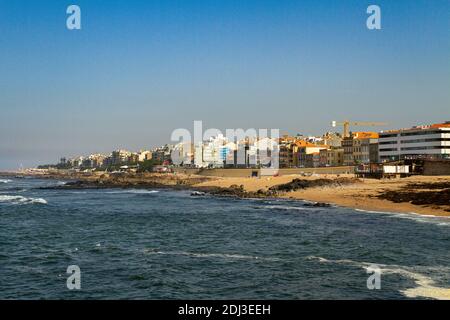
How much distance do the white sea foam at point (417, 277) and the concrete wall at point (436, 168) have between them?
Answer: 55317mm

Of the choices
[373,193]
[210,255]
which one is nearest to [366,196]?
[373,193]

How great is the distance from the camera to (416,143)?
103 m

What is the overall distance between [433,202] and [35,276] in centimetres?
3670

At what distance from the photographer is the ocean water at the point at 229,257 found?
58.6 feet

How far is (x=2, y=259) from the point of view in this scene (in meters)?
24.4

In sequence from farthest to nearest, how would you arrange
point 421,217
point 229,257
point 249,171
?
point 249,171 → point 421,217 → point 229,257

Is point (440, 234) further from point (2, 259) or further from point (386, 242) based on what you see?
point (2, 259)

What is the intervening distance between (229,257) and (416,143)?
89196 mm

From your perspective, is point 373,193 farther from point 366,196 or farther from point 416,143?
point 416,143

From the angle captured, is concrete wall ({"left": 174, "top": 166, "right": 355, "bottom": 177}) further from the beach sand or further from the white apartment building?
the beach sand

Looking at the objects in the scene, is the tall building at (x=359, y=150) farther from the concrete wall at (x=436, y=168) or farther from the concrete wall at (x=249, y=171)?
the concrete wall at (x=436, y=168)

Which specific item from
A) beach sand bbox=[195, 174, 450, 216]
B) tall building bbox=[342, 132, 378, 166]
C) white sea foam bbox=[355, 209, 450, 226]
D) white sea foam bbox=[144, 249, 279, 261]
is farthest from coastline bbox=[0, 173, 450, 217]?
tall building bbox=[342, 132, 378, 166]
